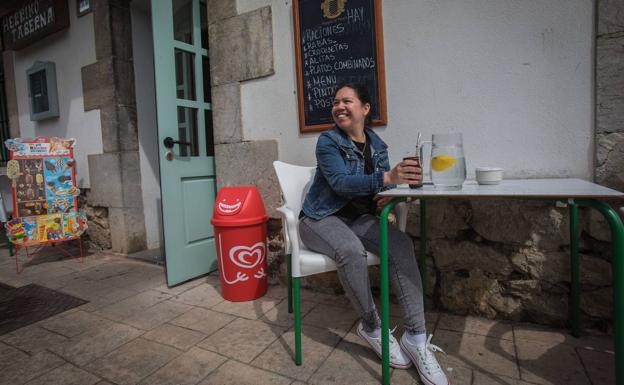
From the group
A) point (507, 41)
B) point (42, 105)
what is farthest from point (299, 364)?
point (42, 105)

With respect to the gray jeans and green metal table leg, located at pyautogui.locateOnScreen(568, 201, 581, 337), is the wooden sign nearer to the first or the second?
the gray jeans

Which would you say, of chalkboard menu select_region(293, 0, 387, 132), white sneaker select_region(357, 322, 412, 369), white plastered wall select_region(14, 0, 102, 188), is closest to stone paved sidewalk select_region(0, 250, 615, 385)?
white sneaker select_region(357, 322, 412, 369)

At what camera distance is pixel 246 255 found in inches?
93.4

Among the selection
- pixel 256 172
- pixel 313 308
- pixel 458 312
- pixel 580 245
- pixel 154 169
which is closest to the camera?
pixel 580 245

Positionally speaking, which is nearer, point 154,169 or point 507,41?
point 507,41

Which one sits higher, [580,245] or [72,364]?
[580,245]

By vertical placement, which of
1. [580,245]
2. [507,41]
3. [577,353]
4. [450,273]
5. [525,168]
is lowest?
[577,353]

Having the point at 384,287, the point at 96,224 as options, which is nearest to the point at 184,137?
the point at 96,224

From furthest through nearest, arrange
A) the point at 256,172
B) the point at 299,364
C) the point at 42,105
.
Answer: the point at 42,105, the point at 256,172, the point at 299,364

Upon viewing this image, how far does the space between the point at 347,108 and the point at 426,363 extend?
1269mm

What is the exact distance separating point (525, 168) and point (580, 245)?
1.61 feet

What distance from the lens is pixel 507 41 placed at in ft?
6.15

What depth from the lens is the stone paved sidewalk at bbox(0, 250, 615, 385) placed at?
154 cm

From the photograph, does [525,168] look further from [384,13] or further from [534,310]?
[384,13]
